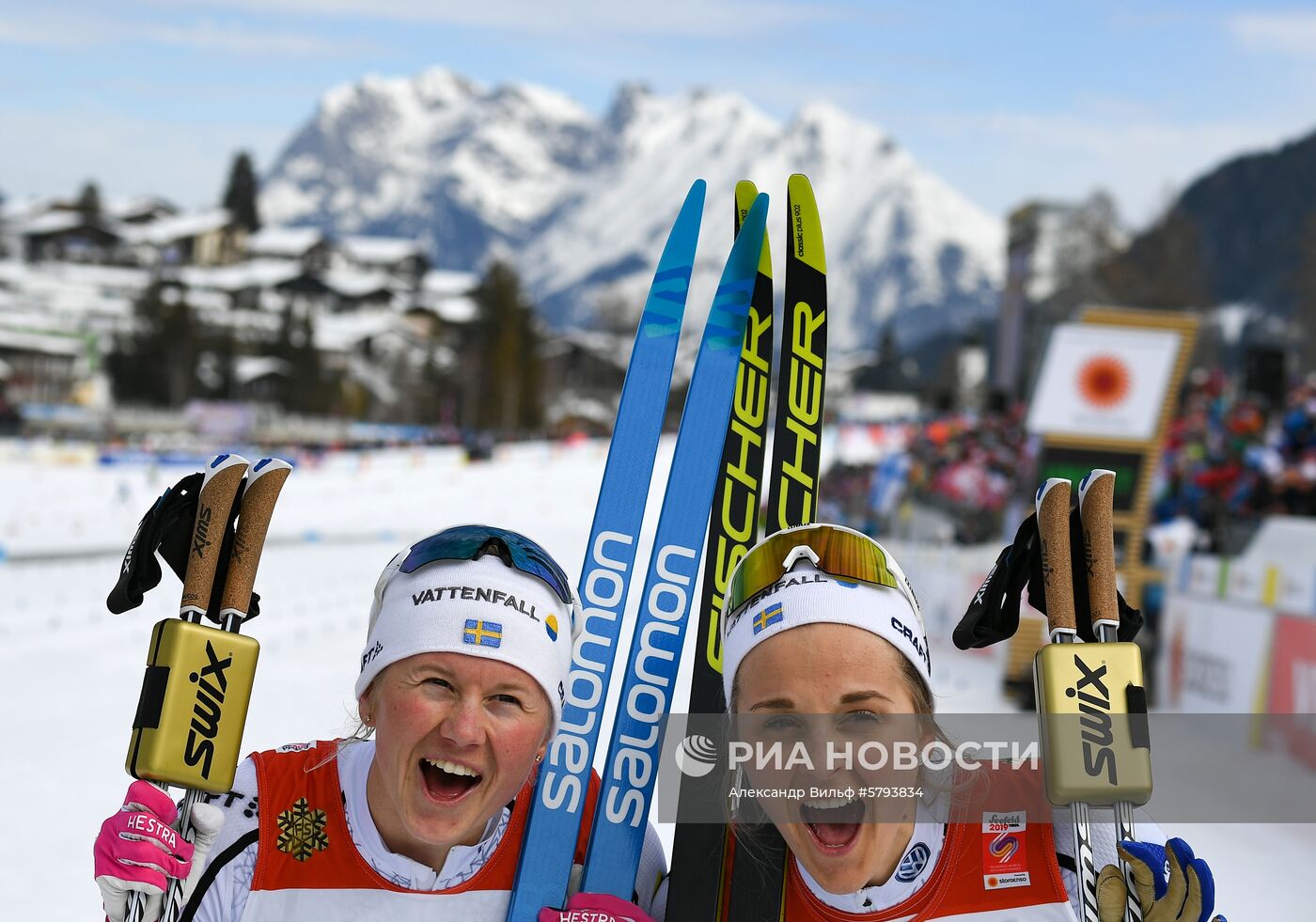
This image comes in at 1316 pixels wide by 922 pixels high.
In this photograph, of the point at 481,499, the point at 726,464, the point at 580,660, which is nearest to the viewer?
the point at 580,660

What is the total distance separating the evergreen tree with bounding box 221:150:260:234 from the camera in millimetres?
89812

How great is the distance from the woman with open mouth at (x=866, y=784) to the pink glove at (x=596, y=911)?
310 millimetres

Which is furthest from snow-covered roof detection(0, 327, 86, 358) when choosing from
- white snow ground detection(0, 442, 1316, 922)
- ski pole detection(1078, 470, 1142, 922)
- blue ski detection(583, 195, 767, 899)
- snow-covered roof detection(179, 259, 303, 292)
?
ski pole detection(1078, 470, 1142, 922)

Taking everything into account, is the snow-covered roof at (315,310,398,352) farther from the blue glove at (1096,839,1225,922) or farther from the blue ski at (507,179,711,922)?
the blue glove at (1096,839,1225,922)

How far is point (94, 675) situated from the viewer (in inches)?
327

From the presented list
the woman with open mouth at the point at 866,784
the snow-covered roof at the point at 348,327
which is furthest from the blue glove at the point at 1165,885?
the snow-covered roof at the point at 348,327

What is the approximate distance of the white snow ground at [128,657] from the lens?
4.96 metres

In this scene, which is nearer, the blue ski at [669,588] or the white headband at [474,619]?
the white headband at [474,619]

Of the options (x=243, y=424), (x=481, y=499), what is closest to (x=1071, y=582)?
(x=481, y=499)

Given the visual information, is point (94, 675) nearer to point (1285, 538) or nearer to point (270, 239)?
point (1285, 538)

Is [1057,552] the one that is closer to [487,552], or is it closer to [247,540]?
[487,552]

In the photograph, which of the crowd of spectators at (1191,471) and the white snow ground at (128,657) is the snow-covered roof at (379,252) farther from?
the crowd of spectators at (1191,471)

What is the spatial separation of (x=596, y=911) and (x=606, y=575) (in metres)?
0.78

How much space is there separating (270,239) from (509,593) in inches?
3297
